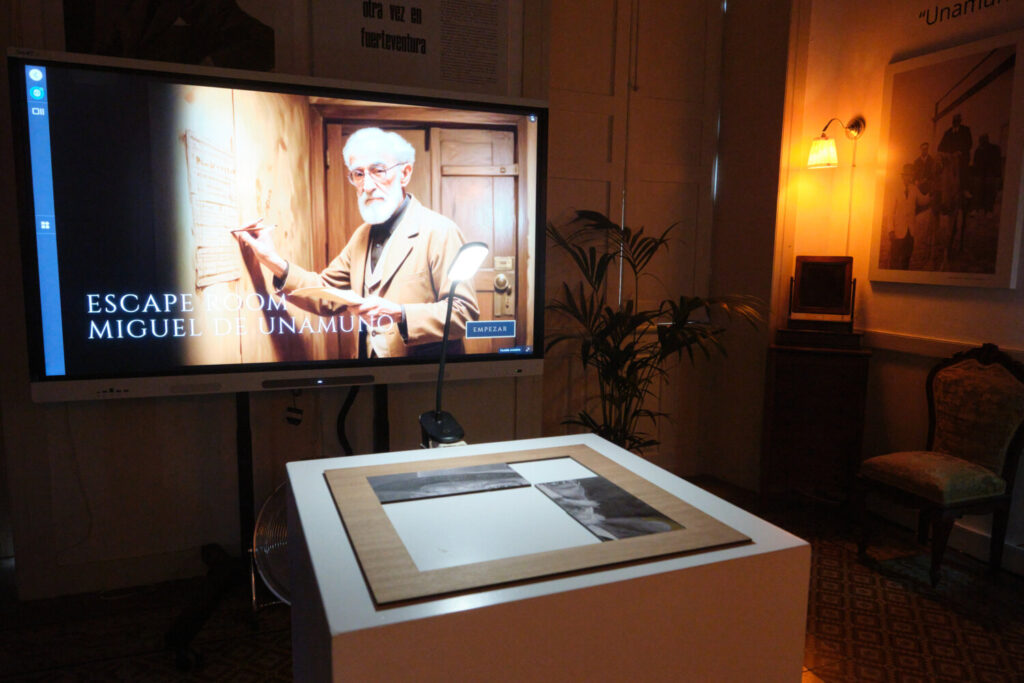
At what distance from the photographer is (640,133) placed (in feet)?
13.0

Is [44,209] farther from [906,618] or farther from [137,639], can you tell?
[906,618]

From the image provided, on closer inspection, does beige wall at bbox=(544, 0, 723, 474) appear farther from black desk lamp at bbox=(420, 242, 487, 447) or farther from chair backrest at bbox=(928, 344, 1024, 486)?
black desk lamp at bbox=(420, 242, 487, 447)

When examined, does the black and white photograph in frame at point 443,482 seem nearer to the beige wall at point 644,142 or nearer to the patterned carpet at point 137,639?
the patterned carpet at point 137,639

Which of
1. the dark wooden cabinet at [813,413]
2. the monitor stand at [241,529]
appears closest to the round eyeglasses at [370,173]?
the monitor stand at [241,529]

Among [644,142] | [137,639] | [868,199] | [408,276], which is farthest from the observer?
[644,142]

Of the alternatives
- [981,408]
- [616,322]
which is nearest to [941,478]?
[981,408]

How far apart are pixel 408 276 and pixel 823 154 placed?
226 centimetres

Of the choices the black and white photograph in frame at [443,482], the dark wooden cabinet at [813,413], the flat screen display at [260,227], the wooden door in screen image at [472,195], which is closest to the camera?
the black and white photograph in frame at [443,482]

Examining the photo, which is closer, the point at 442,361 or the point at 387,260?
the point at 442,361

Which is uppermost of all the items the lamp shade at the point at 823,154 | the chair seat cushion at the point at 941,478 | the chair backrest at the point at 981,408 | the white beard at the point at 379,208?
the lamp shade at the point at 823,154

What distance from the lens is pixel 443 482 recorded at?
149cm

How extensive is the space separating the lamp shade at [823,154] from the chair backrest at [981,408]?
1.15m

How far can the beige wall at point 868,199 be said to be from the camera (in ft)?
10.9

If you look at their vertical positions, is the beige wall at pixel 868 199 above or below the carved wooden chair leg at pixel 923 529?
above
